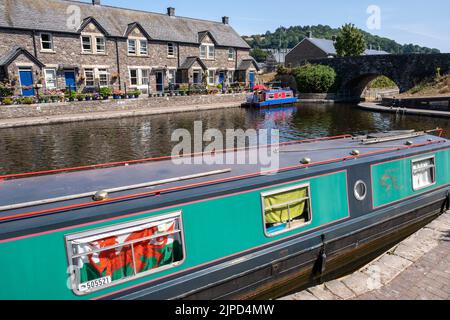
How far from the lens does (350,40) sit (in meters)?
56.2

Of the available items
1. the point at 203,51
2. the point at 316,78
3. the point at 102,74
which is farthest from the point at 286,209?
the point at 316,78

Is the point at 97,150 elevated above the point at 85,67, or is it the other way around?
the point at 85,67

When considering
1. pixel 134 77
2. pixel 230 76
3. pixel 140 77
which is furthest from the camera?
pixel 230 76

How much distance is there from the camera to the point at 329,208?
24.0 feet

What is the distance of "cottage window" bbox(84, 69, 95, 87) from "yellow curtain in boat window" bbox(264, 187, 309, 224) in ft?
100

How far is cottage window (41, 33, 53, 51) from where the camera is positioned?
99.1 feet

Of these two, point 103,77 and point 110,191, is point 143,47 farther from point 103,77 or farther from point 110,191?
point 110,191

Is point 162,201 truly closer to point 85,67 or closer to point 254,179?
Answer: point 254,179

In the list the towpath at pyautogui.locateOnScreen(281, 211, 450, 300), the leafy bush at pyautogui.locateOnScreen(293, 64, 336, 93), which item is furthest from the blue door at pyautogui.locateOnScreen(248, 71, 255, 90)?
the towpath at pyautogui.locateOnScreen(281, 211, 450, 300)

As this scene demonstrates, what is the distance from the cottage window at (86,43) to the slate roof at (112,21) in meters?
1.09

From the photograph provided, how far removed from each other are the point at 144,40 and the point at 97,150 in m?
22.0

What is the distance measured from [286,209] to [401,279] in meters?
2.22

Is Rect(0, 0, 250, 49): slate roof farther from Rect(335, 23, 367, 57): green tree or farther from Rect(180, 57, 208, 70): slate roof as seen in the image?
Rect(335, 23, 367, 57): green tree
